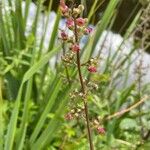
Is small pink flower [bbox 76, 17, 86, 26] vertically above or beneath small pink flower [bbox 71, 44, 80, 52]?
above

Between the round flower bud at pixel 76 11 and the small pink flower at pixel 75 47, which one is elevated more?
the round flower bud at pixel 76 11

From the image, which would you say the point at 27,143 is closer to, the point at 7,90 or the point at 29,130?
the point at 29,130

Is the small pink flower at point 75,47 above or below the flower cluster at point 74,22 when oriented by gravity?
below

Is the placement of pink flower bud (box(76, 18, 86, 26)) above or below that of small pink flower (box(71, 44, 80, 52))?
above

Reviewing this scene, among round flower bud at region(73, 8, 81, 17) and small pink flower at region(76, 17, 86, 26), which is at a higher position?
round flower bud at region(73, 8, 81, 17)

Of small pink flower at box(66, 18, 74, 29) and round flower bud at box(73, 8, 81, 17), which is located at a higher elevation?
round flower bud at box(73, 8, 81, 17)

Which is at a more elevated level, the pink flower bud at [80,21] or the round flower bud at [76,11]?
the round flower bud at [76,11]

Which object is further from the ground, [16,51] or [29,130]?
[16,51]

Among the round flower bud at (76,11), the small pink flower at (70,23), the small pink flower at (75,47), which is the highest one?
the round flower bud at (76,11)

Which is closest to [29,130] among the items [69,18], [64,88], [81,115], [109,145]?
[64,88]

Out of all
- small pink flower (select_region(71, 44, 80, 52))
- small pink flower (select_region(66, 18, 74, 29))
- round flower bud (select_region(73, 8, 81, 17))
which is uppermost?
round flower bud (select_region(73, 8, 81, 17))

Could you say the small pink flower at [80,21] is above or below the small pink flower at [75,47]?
above
